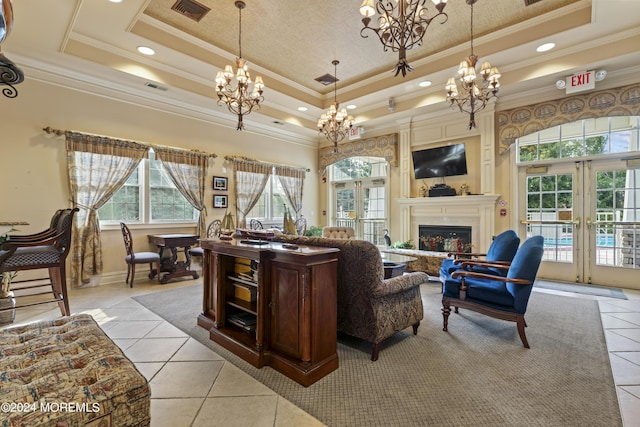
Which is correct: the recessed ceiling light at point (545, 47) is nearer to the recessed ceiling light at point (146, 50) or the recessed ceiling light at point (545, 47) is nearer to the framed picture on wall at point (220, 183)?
the recessed ceiling light at point (146, 50)

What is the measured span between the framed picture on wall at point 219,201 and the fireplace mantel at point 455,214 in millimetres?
3937

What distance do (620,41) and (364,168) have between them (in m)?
4.92

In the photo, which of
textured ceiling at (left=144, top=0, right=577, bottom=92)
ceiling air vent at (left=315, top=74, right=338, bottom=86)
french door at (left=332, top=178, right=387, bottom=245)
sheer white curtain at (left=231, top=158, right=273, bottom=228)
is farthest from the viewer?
french door at (left=332, top=178, right=387, bottom=245)

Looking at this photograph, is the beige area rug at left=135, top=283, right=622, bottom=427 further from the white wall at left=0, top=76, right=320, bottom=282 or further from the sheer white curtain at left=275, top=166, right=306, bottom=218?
the sheer white curtain at left=275, top=166, right=306, bottom=218

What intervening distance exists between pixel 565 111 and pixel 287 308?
5577mm

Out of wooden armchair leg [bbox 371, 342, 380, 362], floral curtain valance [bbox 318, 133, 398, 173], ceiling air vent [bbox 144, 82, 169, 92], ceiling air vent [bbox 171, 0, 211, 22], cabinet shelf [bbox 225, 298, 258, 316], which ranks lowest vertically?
wooden armchair leg [bbox 371, 342, 380, 362]

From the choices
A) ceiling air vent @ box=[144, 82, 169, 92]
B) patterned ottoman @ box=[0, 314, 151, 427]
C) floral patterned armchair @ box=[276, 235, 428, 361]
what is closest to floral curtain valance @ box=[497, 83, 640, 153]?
floral patterned armchair @ box=[276, 235, 428, 361]

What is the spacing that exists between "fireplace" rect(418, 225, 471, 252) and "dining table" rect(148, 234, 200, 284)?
15.2 feet

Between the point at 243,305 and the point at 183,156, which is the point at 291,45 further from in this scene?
the point at 243,305

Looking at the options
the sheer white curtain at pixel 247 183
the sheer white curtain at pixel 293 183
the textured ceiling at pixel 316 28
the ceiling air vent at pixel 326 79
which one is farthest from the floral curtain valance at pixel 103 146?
the ceiling air vent at pixel 326 79

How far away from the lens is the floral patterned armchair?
2.39 meters

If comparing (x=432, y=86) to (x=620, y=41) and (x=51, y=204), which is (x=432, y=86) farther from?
(x=51, y=204)

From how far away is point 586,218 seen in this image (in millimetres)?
4926

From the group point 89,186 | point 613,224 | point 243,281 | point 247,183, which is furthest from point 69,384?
point 613,224
